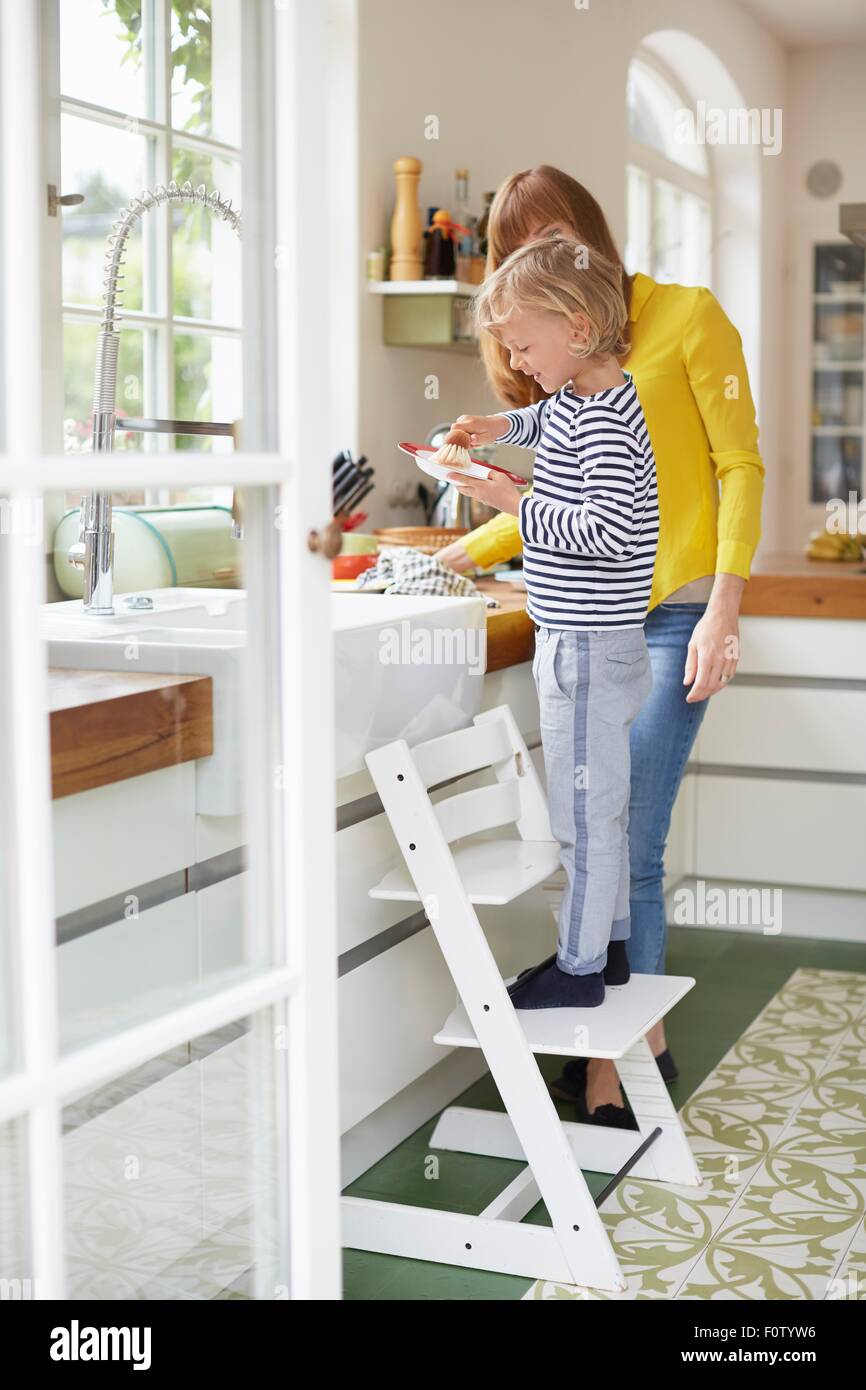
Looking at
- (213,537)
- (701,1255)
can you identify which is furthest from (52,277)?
(701,1255)

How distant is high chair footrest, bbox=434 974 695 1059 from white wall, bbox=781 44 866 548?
16.9ft

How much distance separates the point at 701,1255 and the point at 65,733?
1.24 meters

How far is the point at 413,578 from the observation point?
2438mm

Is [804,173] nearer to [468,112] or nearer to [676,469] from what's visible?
[468,112]

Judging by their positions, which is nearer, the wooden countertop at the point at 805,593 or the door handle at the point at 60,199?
the door handle at the point at 60,199

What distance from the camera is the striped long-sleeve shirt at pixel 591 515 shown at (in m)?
1.95

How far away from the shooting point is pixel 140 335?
7.95 feet

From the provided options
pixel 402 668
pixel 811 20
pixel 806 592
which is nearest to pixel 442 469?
pixel 402 668

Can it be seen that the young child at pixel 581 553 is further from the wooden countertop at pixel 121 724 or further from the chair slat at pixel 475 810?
the wooden countertop at pixel 121 724

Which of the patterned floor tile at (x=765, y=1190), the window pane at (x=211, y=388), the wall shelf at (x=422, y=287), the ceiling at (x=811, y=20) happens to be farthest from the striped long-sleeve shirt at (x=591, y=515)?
the ceiling at (x=811, y=20)

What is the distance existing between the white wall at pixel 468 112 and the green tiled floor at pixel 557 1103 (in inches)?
47.6

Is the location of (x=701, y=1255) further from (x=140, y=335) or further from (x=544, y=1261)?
(x=140, y=335)

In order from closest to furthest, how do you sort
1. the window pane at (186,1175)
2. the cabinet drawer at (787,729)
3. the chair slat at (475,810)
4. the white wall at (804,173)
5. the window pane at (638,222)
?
the window pane at (186,1175)
the chair slat at (475,810)
the cabinet drawer at (787,729)
the window pane at (638,222)
the white wall at (804,173)

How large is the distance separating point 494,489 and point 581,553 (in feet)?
0.52
